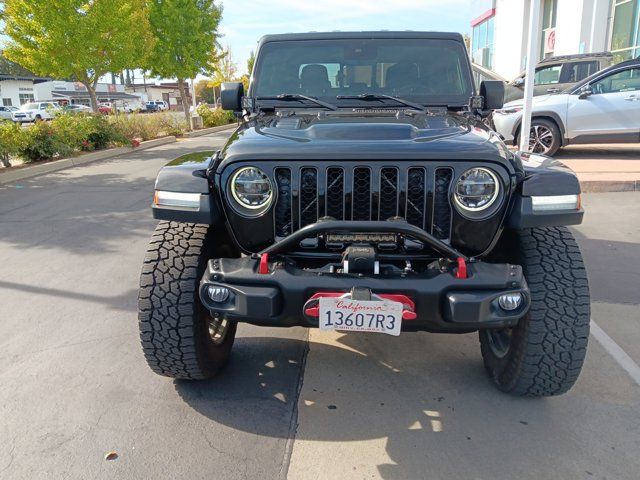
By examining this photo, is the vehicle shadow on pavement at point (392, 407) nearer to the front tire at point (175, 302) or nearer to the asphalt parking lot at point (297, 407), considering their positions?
→ the asphalt parking lot at point (297, 407)

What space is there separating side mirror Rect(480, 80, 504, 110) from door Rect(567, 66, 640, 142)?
7.22m

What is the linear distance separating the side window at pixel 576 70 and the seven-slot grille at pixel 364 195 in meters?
11.1

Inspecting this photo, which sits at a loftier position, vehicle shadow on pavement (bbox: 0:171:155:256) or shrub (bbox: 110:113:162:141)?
shrub (bbox: 110:113:162:141)

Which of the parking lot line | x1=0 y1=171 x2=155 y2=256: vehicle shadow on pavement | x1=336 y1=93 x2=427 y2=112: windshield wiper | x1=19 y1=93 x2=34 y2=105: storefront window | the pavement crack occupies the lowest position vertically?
the pavement crack

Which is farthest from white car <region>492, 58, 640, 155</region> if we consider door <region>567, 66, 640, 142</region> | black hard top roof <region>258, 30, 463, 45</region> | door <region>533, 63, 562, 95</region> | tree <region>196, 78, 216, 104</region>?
tree <region>196, 78, 216, 104</region>

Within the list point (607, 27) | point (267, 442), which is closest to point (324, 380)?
point (267, 442)

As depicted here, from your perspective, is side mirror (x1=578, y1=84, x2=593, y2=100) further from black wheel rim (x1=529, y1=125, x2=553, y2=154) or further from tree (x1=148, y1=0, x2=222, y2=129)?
tree (x1=148, y1=0, x2=222, y2=129)

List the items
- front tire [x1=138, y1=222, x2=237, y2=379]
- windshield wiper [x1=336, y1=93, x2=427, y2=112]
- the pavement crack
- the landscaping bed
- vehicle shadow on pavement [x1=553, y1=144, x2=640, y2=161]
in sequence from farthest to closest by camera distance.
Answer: the landscaping bed, vehicle shadow on pavement [x1=553, y1=144, x2=640, y2=161], windshield wiper [x1=336, y1=93, x2=427, y2=112], front tire [x1=138, y1=222, x2=237, y2=379], the pavement crack

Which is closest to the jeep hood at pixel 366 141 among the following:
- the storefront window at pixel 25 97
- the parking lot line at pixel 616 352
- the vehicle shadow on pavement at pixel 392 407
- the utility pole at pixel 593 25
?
the vehicle shadow on pavement at pixel 392 407

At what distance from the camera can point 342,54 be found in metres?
3.67

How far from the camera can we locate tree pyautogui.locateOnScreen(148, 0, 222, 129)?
22.8 meters

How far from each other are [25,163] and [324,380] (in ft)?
36.7

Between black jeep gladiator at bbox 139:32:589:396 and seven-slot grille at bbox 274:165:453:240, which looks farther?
seven-slot grille at bbox 274:165:453:240

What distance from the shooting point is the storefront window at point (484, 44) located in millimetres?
30234
